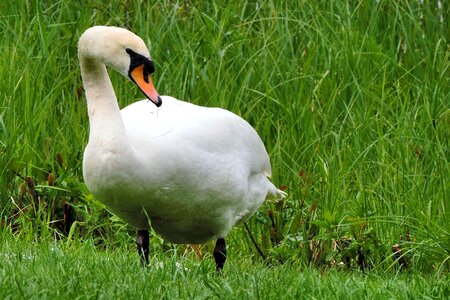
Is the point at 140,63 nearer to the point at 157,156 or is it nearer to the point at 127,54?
the point at 127,54

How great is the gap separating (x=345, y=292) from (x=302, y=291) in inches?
5.9

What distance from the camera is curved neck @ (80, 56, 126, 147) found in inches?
194

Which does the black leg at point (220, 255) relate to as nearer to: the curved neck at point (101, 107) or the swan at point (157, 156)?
the swan at point (157, 156)

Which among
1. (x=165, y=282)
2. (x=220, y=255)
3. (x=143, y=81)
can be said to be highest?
(x=143, y=81)

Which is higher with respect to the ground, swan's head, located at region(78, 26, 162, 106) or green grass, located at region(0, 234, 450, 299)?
swan's head, located at region(78, 26, 162, 106)

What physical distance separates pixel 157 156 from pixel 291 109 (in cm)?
232

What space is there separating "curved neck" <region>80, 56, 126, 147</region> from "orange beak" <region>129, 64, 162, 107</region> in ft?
0.52

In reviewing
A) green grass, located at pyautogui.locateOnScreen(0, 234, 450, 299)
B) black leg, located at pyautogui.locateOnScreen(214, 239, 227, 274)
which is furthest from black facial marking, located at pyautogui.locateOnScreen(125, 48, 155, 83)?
black leg, located at pyautogui.locateOnScreen(214, 239, 227, 274)

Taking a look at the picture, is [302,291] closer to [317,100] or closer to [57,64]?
[317,100]

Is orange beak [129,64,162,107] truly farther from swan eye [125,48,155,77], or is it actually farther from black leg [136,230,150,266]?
black leg [136,230,150,266]

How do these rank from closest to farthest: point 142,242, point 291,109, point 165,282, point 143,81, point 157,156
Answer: point 165,282 → point 157,156 → point 143,81 → point 142,242 → point 291,109

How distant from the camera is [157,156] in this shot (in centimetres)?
491

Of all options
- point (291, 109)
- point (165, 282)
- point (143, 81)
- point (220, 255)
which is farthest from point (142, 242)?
point (291, 109)

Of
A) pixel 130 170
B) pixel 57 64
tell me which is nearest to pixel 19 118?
pixel 57 64
